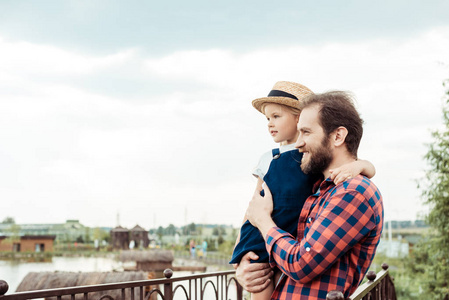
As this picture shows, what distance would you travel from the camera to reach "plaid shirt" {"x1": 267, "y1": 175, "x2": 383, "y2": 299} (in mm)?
1371


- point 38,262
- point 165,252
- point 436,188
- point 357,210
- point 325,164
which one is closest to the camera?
point 357,210

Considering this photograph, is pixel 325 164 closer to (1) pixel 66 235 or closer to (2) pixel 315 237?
(2) pixel 315 237

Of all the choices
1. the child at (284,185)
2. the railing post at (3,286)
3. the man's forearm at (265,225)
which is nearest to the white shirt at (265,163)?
the child at (284,185)

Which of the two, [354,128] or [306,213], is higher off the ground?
[354,128]

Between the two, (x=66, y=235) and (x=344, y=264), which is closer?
(x=344, y=264)

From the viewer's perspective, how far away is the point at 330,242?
4.47 feet

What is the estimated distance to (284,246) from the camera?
1432 millimetres

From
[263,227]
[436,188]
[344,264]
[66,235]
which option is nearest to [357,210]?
[344,264]

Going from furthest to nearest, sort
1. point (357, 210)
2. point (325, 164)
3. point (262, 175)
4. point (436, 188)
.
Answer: point (436, 188), point (262, 175), point (325, 164), point (357, 210)

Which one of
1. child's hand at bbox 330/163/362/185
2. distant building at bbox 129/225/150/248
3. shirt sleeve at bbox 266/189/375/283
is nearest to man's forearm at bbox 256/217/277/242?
shirt sleeve at bbox 266/189/375/283

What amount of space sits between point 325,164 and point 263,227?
0.27 metres

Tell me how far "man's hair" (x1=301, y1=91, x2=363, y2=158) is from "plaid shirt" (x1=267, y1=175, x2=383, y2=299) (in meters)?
0.14

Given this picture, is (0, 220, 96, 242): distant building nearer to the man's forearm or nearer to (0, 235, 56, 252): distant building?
(0, 235, 56, 252): distant building

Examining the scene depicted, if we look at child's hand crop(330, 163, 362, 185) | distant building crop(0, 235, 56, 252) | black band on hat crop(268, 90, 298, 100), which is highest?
black band on hat crop(268, 90, 298, 100)
